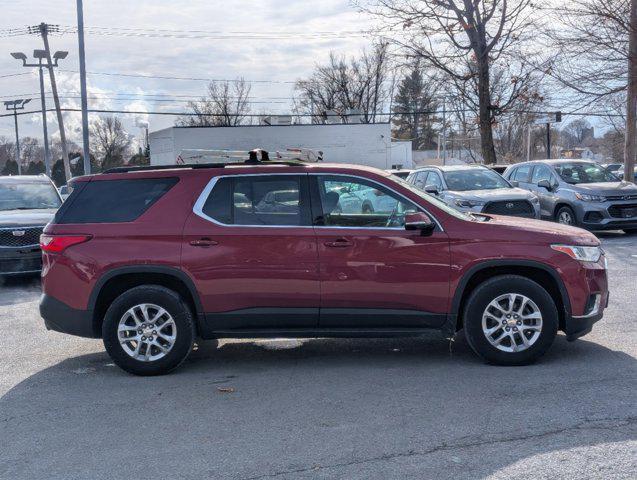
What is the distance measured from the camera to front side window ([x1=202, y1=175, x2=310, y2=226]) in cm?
650

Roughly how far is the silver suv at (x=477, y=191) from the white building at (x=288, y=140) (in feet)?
91.9

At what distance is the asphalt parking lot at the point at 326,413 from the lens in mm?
4473

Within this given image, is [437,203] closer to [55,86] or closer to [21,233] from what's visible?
[21,233]

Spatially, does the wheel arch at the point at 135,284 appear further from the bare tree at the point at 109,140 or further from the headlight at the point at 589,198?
the bare tree at the point at 109,140

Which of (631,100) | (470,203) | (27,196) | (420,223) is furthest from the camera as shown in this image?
(631,100)

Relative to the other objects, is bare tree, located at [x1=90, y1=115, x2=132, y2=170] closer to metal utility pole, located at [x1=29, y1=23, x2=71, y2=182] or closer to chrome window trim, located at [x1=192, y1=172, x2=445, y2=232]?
metal utility pole, located at [x1=29, y1=23, x2=71, y2=182]

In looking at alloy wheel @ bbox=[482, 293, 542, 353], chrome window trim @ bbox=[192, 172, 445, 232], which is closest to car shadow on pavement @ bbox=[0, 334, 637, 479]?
alloy wheel @ bbox=[482, 293, 542, 353]

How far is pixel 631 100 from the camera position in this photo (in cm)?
2088

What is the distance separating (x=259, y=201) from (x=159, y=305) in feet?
4.14

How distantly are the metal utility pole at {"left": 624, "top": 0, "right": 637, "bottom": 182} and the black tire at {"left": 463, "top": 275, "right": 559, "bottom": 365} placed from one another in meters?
15.8

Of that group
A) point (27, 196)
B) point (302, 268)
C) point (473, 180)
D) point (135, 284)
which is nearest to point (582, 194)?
point (473, 180)

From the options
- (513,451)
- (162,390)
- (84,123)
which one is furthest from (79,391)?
(84,123)

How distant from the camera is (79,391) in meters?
6.20

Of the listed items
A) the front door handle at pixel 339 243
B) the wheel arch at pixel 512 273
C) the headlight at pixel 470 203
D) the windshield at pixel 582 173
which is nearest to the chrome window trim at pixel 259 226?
the front door handle at pixel 339 243
